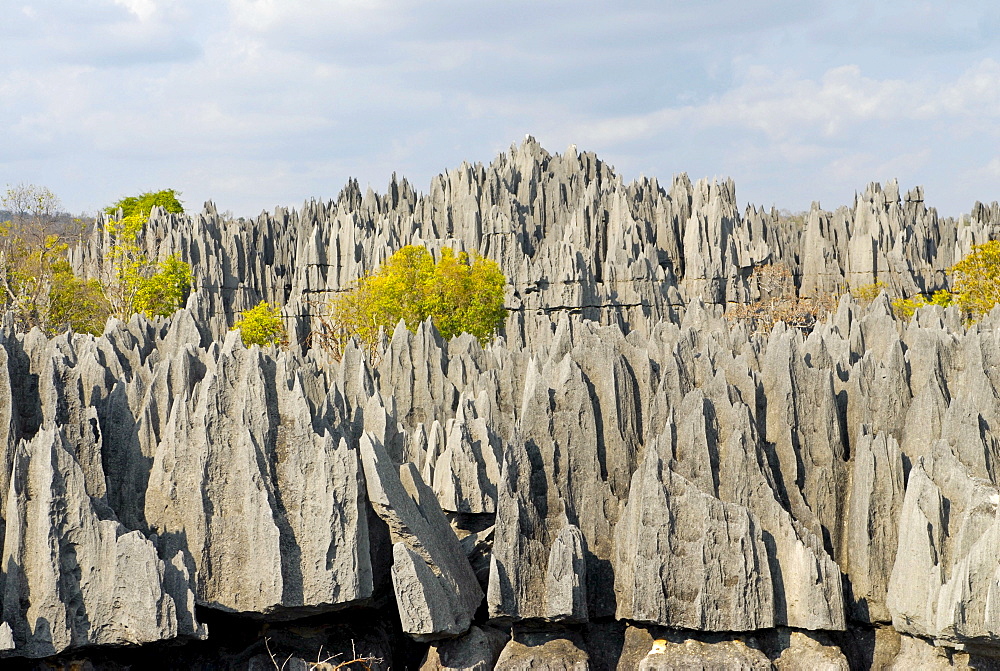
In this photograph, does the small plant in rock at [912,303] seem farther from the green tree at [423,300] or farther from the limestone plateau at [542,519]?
the limestone plateau at [542,519]

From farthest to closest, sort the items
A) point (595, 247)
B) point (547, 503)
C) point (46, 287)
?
point (595, 247) < point (46, 287) < point (547, 503)

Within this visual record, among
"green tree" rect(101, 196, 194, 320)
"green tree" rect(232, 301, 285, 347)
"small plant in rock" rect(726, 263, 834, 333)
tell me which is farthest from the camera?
"small plant in rock" rect(726, 263, 834, 333)

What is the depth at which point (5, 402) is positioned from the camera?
12.1m

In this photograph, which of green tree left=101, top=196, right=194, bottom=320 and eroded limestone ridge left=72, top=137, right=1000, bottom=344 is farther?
eroded limestone ridge left=72, top=137, right=1000, bottom=344

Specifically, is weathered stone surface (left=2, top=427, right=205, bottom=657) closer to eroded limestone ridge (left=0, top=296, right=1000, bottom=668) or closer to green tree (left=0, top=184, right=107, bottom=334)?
eroded limestone ridge (left=0, top=296, right=1000, bottom=668)

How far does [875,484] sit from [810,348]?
4520 millimetres

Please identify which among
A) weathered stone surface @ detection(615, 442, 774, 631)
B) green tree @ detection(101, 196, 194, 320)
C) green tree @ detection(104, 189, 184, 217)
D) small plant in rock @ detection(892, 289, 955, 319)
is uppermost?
green tree @ detection(104, 189, 184, 217)

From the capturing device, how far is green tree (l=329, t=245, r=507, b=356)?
46.2 meters

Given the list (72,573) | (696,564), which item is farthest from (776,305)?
(72,573)

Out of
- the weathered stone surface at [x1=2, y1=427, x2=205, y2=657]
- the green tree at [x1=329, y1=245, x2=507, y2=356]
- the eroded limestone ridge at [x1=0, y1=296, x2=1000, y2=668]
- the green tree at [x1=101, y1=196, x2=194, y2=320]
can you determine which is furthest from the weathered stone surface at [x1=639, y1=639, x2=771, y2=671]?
the green tree at [x1=101, y1=196, x2=194, y2=320]

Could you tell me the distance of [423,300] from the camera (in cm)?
4697

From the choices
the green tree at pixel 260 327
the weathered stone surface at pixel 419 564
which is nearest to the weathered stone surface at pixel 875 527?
the weathered stone surface at pixel 419 564

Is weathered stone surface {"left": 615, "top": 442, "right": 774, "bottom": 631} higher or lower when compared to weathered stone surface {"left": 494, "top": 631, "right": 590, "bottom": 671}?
higher

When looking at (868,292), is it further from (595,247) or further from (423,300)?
(423,300)
